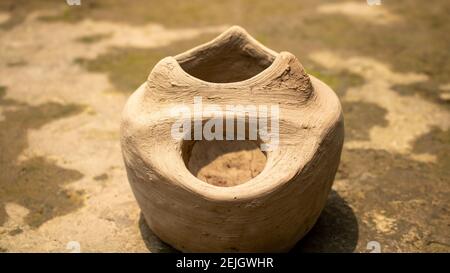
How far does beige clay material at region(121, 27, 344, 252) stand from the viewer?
2619 millimetres

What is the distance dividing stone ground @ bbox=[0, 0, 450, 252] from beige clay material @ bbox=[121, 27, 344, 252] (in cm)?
46

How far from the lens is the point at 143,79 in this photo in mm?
5355

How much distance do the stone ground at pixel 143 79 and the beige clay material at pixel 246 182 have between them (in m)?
0.46

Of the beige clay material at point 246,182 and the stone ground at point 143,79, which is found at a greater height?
the beige clay material at point 246,182

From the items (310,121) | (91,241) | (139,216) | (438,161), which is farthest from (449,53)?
(91,241)

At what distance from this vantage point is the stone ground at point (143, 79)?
11.2 ft

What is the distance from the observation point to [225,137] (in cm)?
289

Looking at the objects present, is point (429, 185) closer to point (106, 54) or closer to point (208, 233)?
point (208, 233)

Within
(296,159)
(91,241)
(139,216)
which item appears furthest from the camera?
(139,216)

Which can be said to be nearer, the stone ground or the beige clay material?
the beige clay material

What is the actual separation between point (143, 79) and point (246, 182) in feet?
9.52

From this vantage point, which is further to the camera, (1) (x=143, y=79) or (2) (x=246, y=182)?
(1) (x=143, y=79)

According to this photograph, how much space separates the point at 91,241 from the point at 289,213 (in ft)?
4.25

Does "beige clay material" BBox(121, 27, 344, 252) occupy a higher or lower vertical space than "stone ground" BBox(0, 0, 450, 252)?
higher
